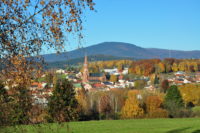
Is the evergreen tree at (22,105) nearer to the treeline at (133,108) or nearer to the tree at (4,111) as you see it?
the tree at (4,111)

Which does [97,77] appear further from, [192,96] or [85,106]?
[85,106]

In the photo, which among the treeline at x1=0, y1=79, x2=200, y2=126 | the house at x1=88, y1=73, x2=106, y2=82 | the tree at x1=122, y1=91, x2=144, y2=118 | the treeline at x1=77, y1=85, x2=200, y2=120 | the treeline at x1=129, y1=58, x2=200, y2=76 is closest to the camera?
the treeline at x1=0, y1=79, x2=200, y2=126

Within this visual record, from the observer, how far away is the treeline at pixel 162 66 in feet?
511

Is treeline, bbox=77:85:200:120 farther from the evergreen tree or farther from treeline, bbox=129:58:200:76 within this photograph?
treeline, bbox=129:58:200:76

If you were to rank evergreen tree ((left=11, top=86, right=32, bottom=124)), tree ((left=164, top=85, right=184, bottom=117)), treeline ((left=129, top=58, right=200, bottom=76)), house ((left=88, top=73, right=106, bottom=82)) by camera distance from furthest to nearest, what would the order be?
1. treeline ((left=129, top=58, right=200, bottom=76))
2. house ((left=88, top=73, right=106, bottom=82))
3. tree ((left=164, top=85, right=184, bottom=117))
4. evergreen tree ((left=11, top=86, right=32, bottom=124))

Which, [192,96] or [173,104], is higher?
[173,104]

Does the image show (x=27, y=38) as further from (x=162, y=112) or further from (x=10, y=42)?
(x=162, y=112)

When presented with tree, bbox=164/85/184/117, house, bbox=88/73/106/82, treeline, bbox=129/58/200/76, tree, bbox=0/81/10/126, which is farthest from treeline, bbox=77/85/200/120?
treeline, bbox=129/58/200/76

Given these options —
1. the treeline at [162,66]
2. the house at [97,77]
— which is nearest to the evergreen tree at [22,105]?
the house at [97,77]

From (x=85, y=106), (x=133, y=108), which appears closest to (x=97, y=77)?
(x=133, y=108)

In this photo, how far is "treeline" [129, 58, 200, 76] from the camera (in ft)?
511

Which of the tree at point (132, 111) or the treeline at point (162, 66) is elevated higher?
the treeline at point (162, 66)

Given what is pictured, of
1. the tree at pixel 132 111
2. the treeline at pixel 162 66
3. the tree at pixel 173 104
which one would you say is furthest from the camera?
the treeline at pixel 162 66

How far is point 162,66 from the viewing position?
157000 millimetres
